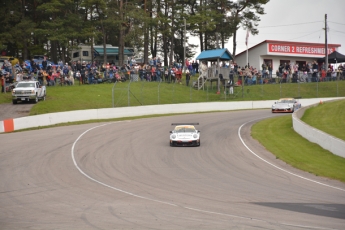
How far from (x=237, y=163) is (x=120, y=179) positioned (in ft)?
20.0

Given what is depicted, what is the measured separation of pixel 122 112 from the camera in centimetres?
Answer: 4384

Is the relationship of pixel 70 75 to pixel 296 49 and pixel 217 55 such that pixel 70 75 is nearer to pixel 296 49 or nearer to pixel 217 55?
pixel 217 55

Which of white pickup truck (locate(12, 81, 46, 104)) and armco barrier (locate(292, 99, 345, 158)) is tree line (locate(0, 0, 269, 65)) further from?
armco barrier (locate(292, 99, 345, 158))

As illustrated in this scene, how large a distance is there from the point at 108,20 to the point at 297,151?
126 ft

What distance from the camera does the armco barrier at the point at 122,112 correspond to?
35375 mm

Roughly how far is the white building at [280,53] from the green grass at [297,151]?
1531 inches

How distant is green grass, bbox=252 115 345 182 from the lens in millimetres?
21116

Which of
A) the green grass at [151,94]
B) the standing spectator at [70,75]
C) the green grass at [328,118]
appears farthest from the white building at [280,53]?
the standing spectator at [70,75]

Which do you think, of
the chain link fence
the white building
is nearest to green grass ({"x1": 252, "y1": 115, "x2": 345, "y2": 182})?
the chain link fence

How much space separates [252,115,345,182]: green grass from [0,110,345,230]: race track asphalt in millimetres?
739

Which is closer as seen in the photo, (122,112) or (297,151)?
(297,151)

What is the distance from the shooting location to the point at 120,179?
18.3m

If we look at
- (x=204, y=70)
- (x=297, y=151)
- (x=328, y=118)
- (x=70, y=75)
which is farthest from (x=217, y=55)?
(x=297, y=151)

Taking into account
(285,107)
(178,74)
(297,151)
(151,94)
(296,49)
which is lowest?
(297,151)
